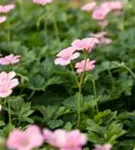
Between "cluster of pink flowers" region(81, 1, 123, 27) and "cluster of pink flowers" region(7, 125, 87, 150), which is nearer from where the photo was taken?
"cluster of pink flowers" region(7, 125, 87, 150)

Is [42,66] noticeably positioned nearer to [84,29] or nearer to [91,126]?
[91,126]

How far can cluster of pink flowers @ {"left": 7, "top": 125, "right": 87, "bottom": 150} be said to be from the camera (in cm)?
71

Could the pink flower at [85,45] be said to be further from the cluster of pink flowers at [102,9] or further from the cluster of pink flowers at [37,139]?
the cluster of pink flowers at [102,9]

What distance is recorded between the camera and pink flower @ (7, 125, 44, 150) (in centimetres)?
70

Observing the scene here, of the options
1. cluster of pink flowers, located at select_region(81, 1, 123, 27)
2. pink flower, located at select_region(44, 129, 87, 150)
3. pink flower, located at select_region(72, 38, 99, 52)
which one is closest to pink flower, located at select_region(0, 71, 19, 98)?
pink flower, located at select_region(72, 38, 99, 52)

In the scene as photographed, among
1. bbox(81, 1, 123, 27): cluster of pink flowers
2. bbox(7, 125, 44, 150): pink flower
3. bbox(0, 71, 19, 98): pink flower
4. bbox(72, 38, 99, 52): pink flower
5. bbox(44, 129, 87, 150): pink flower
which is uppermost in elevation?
bbox(7, 125, 44, 150): pink flower

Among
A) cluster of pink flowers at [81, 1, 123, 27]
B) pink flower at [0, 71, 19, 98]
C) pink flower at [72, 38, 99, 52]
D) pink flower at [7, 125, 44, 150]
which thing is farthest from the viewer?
cluster of pink flowers at [81, 1, 123, 27]

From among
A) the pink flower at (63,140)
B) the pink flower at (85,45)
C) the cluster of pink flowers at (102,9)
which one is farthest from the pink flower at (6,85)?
the cluster of pink flowers at (102,9)

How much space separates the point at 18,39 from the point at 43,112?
557 millimetres

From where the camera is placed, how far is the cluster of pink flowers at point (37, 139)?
71 cm

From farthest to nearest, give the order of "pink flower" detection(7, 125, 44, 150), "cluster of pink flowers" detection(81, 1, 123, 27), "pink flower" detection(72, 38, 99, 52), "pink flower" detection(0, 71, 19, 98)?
"cluster of pink flowers" detection(81, 1, 123, 27) → "pink flower" detection(72, 38, 99, 52) → "pink flower" detection(0, 71, 19, 98) → "pink flower" detection(7, 125, 44, 150)

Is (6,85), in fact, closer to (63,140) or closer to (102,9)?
(63,140)

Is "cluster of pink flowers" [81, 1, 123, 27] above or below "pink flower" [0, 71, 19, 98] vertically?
below

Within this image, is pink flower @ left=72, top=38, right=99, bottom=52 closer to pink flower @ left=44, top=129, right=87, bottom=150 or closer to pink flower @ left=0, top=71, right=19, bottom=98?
pink flower @ left=0, top=71, right=19, bottom=98
